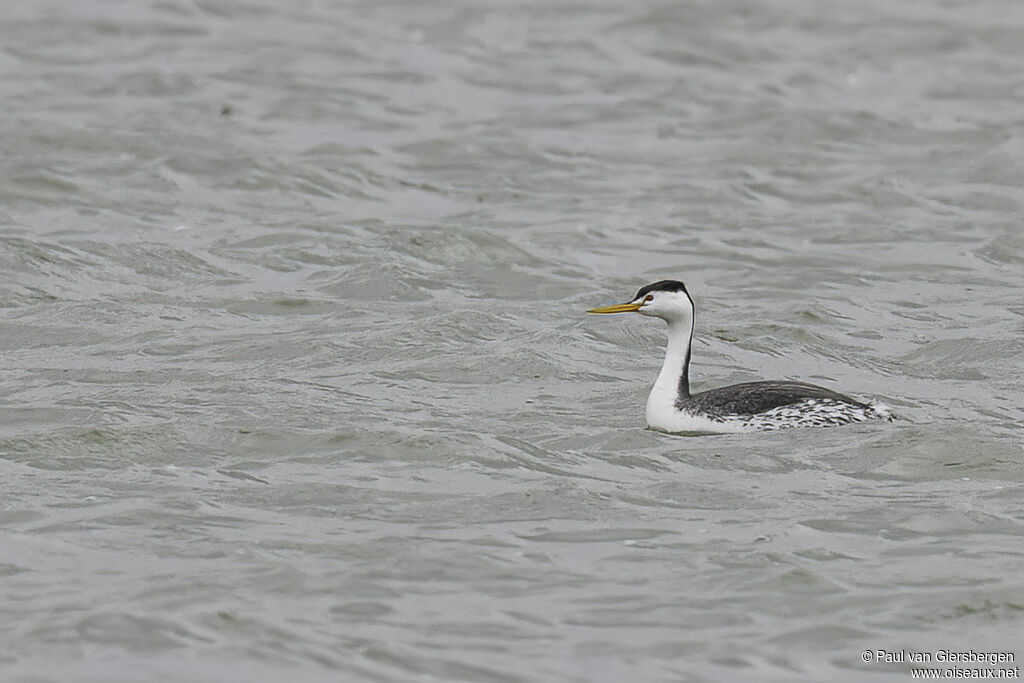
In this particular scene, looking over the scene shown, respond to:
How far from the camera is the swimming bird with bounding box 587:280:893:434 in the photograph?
42.0ft

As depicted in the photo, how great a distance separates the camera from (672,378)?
13328 millimetres

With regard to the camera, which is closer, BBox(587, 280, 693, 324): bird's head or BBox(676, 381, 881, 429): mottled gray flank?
BBox(676, 381, 881, 429): mottled gray flank

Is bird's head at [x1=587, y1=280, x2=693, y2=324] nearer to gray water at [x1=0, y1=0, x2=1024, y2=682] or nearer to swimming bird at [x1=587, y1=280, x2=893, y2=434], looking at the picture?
Result: swimming bird at [x1=587, y1=280, x2=893, y2=434]

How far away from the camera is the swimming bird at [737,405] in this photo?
42.0 ft

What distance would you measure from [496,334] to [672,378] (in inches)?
92.5

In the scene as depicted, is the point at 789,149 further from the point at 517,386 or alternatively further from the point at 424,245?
the point at 517,386

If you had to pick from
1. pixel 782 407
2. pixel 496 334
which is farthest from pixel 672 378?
pixel 496 334

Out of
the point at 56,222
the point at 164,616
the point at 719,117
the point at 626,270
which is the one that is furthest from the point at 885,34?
the point at 164,616

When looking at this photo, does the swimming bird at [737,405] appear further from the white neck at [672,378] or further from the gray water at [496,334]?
the gray water at [496,334]

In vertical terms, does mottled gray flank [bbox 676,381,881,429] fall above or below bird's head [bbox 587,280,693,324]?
below

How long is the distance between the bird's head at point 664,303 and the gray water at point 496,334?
0.71 metres

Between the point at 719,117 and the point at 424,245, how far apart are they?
20.8 ft

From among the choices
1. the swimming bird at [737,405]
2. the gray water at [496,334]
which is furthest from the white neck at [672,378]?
the gray water at [496,334]

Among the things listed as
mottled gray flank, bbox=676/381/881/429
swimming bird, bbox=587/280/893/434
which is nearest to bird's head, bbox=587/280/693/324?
swimming bird, bbox=587/280/893/434
